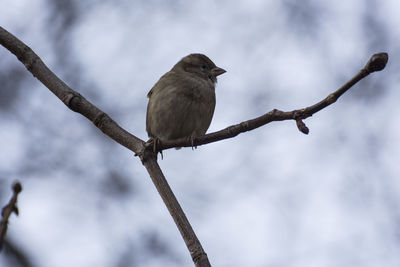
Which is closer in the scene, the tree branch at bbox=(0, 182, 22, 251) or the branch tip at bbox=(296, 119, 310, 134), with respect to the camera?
the tree branch at bbox=(0, 182, 22, 251)

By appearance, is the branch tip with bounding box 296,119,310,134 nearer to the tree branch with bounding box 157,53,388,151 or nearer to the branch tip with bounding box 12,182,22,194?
the tree branch with bounding box 157,53,388,151

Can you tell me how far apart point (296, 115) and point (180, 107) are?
108 inches

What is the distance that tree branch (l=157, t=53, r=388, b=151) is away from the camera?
1908mm

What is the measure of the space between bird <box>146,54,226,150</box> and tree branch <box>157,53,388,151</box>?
2.03 meters

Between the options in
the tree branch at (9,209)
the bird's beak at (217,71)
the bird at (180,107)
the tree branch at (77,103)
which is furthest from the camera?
the bird's beak at (217,71)

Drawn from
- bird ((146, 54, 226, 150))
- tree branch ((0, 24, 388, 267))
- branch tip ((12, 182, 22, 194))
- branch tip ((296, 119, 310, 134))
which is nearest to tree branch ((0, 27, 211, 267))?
tree branch ((0, 24, 388, 267))

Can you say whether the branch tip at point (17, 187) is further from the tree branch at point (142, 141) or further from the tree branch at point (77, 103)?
the tree branch at point (77, 103)

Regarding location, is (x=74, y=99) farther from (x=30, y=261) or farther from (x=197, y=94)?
(x=197, y=94)

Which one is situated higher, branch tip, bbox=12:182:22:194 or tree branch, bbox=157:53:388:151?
tree branch, bbox=157:53:388:151

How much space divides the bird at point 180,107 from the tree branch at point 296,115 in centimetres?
203

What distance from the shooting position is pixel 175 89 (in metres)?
5.10

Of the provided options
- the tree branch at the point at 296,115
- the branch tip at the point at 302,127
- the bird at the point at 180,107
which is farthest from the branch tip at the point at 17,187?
the bird at the point at 180,107

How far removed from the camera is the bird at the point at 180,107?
499 centimetres

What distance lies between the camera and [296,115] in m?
2.31
